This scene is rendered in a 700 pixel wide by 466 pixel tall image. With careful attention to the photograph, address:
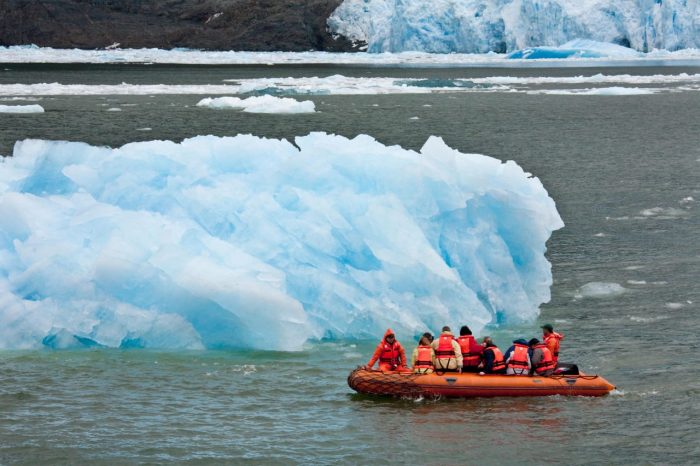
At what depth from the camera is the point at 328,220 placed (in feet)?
50.0

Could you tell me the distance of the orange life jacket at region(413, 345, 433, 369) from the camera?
13.0 meters

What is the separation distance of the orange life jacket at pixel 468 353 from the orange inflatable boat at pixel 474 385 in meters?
0.32

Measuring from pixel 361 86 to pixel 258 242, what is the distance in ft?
141

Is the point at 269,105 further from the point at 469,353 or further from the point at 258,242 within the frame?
the point at 469,353

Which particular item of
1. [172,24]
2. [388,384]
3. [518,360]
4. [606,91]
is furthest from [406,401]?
[172,24]

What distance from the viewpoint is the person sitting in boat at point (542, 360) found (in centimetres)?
1327

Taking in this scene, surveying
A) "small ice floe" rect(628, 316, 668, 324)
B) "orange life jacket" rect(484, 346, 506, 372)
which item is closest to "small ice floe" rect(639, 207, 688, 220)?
"small ice floe" rect(628, 316, 668, 324)

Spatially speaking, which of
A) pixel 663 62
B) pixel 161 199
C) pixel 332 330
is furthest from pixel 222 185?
pixel 663 62

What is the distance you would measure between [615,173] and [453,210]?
556 inches

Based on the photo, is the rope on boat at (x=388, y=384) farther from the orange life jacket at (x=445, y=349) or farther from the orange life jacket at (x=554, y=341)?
the orange life jacket at (x=554, y=341)

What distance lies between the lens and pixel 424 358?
12984 millimetres

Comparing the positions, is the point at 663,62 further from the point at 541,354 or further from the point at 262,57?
the point at 541,354

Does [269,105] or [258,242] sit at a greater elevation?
[258,242]

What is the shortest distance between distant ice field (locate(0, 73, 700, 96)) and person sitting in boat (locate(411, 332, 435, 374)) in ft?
125
